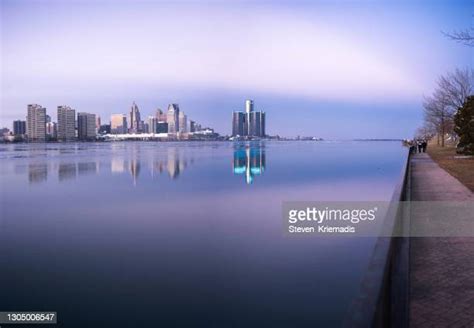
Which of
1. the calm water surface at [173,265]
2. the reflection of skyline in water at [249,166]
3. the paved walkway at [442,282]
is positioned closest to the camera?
the paved walkway at [442,282]

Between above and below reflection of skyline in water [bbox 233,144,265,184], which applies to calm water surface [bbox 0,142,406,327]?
below

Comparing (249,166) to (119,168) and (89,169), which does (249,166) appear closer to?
(119,168)

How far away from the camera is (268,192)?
61.0ft

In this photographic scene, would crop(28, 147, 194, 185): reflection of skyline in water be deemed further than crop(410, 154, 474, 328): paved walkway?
Yes

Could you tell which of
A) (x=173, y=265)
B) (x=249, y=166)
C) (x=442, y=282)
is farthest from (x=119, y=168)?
(x=442, y=282)

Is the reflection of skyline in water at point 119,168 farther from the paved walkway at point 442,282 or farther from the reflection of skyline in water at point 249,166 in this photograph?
the paved walkway at point 442,282

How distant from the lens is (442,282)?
5.50 meters

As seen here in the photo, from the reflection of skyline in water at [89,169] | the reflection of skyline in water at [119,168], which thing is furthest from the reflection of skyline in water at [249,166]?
the reflection of skyline in water at [89,169]

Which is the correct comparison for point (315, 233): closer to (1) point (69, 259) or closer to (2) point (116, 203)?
(1) point (69, 259)

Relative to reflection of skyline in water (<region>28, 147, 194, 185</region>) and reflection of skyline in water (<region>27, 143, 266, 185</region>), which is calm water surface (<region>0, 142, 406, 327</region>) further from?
reflection of skyline in water (<region>28, 147, 194, 185</region>)

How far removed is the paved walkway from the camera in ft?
14.9

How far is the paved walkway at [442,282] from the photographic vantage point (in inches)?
178

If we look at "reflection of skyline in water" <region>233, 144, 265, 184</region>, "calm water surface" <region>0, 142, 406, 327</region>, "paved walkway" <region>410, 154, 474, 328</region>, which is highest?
"paved walkway" <region>410, 154, 474, 328</region>

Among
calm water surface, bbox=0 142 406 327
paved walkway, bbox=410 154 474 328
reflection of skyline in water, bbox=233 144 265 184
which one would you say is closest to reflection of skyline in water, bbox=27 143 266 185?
reflection of skyline in water, bbox=233 144 265 184
